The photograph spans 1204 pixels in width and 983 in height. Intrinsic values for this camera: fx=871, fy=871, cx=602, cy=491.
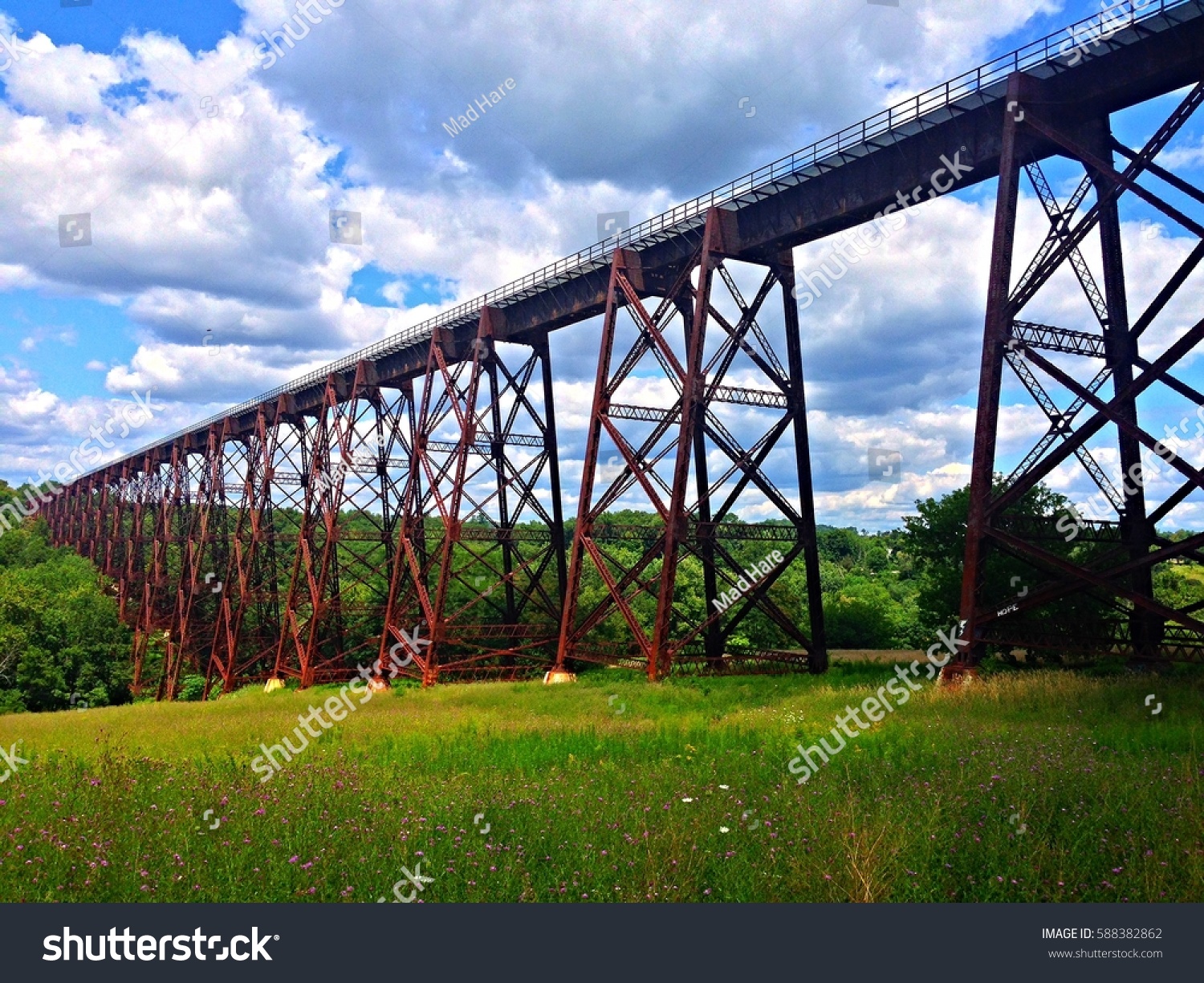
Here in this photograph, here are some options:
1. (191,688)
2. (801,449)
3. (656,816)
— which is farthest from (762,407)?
(191,688)

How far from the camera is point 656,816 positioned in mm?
5922

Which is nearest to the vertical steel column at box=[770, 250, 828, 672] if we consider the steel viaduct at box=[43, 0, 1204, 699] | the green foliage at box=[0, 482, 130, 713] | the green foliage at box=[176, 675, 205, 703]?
the steel viaduct at box=[43, 0, 1204, 699]

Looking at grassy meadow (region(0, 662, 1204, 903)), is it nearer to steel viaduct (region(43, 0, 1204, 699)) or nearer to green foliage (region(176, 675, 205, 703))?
steel viaduct (region(43, 0, 1204, 699))

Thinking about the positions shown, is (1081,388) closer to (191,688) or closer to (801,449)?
(801,449)

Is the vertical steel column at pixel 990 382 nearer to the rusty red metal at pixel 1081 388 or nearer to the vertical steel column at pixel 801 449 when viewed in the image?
the rusty red metal at pixel 1081 388

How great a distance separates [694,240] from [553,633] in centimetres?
1143

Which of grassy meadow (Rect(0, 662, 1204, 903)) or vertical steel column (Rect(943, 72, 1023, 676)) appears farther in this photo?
vertical steel column (Rect(943, 72, 1023, 676))

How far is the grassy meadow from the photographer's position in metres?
4.82

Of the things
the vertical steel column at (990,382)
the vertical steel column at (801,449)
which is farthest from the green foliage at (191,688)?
the vertical steel column at (990,382)

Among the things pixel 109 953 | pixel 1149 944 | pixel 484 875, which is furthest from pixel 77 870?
pixel 1149 944

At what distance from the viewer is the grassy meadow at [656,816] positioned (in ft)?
15.8

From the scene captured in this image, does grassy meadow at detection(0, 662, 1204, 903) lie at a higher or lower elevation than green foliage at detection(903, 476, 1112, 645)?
lower

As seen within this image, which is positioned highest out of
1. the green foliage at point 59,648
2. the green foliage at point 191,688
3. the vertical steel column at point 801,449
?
the vertical steel column at point 801,449

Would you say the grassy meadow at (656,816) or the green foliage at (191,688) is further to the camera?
the green foliage at (191,688)
